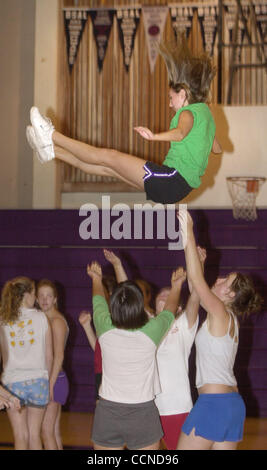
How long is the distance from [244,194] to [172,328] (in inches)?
162

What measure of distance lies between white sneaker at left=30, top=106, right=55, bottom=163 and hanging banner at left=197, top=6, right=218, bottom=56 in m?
5.21

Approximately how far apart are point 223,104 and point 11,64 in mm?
2967

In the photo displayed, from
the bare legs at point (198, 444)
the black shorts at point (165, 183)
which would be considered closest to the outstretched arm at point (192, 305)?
the black shorts at point (165, 183)

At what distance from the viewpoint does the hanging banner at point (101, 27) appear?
28.2 feet

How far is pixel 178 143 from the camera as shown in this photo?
3576 mm

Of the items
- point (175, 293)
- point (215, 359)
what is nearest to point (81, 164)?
point (175, 293)

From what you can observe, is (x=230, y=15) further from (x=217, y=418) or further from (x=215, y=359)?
(x=217, y=418)

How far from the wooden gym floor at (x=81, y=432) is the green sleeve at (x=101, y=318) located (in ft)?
7.54

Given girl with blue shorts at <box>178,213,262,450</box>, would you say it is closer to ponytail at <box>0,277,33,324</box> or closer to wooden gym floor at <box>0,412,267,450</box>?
ponytail at <box>0,277,33,324</box>

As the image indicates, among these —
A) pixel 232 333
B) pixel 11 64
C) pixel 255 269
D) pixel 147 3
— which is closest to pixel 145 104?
pixel 147 3

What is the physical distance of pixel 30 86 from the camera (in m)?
8.90

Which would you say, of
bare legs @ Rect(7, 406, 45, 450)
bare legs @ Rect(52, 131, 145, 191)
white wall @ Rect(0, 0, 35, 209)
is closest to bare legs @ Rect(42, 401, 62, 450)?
bare legs @ Rect(7, 406, 45, 450)

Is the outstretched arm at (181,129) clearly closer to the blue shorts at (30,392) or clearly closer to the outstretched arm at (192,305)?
the outstretched arm at (192,305)

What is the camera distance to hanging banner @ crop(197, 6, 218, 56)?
Answer: 8.35 meters
